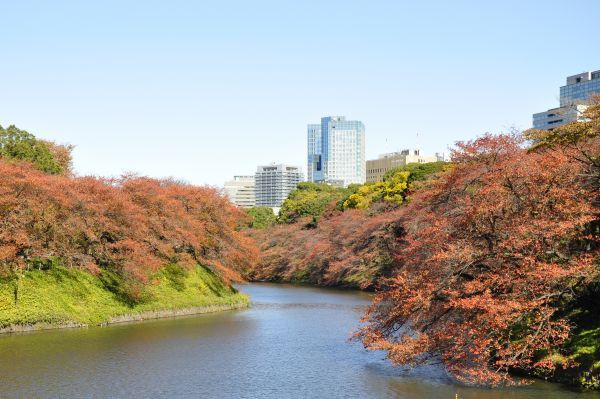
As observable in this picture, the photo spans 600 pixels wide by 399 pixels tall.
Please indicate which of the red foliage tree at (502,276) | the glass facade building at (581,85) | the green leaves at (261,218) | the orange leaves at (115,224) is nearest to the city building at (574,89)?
the glass facade building at (581,85)

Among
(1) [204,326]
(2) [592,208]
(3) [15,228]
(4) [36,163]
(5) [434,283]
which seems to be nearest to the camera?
(2) [592,208]

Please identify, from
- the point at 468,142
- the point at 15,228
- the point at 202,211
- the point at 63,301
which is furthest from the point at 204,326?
the point at 468,142

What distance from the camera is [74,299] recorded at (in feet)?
120

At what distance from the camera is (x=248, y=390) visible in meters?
22.3

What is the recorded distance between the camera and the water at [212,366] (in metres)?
21.6

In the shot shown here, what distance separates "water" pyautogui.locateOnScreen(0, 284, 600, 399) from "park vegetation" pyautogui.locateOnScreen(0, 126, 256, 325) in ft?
13.2

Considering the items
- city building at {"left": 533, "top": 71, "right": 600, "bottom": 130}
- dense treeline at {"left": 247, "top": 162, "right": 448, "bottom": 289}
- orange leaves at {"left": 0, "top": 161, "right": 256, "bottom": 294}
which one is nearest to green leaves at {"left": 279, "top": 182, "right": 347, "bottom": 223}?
dense treeline at {"left": 247, "top": 162, "right": 448, "bottom": 289}

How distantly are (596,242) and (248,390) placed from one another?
→ 13.9 metres

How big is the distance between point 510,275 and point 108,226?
25.9 metres

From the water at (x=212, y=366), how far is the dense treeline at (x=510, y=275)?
127cm

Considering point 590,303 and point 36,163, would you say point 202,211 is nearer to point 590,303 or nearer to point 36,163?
point 36,163

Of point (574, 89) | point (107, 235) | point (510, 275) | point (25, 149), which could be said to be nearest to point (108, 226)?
point (107, 235)

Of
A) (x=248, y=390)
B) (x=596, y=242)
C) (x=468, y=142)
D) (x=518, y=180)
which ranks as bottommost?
(x=248, y=390)

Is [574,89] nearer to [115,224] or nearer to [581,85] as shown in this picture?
[581,85]
